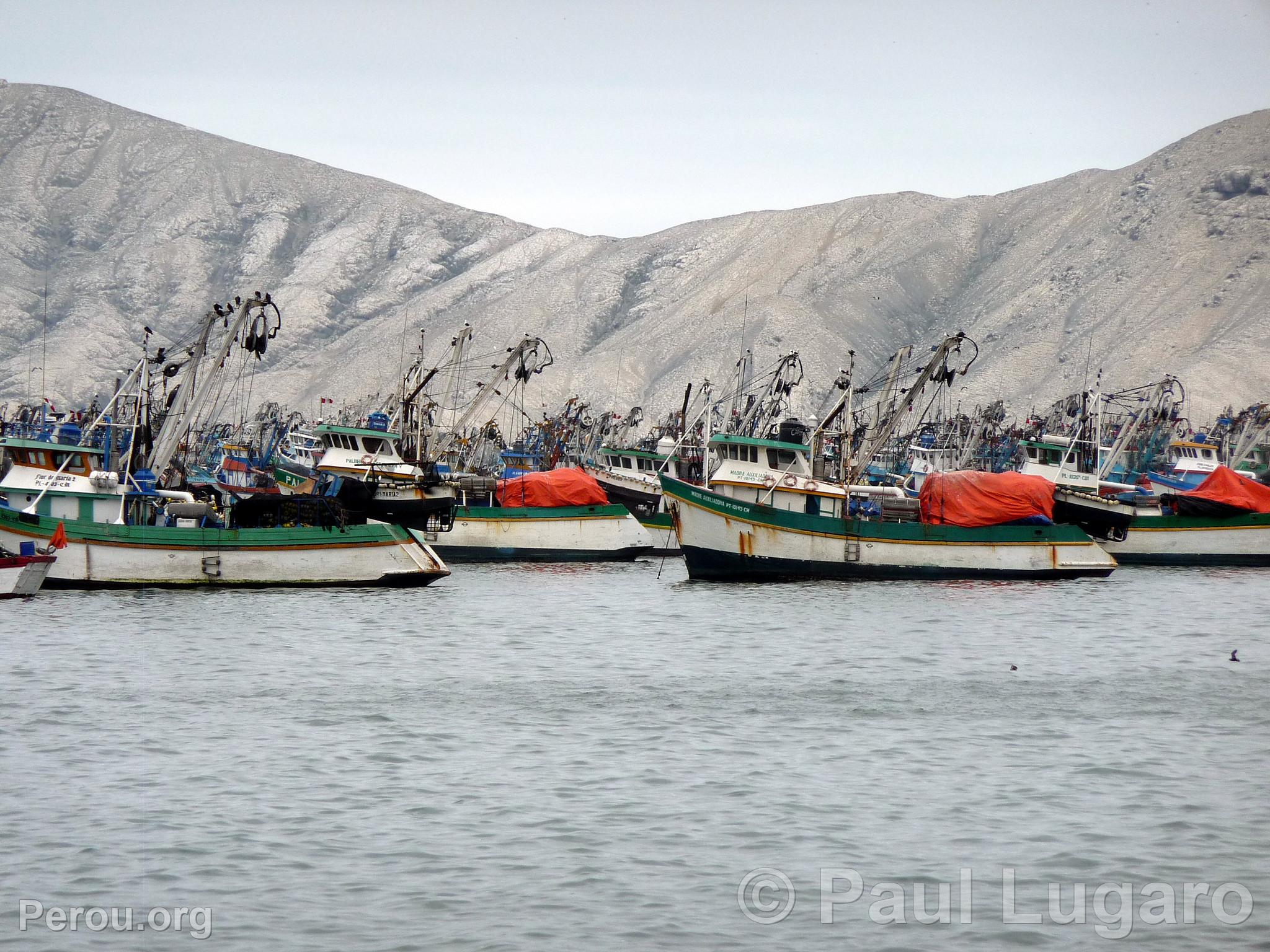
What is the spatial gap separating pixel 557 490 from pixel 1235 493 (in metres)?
29.1

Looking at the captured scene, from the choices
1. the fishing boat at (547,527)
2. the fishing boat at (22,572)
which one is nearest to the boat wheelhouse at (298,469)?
the fishing boat at (547,527)

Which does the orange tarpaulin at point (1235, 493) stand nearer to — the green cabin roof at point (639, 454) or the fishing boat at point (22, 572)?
the green cabin roof at point (639, 454)

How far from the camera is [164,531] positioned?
1729 inches

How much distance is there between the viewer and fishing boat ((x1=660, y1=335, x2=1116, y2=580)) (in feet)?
170

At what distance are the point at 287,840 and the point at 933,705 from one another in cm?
1459

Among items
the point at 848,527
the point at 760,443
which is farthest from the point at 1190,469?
the point at 848,527

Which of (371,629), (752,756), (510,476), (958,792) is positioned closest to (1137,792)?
(958,792)

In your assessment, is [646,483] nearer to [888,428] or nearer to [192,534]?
[888,428]

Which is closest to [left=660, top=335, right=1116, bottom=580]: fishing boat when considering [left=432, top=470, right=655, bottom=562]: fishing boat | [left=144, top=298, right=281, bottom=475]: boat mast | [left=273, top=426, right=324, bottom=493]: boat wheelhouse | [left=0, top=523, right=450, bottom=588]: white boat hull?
[left=432, top=470, right=655, bottom=562]: fishing boat

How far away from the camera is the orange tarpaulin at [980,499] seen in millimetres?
54344

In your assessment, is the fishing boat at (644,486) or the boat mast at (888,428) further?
the fishing boat at (644,486)

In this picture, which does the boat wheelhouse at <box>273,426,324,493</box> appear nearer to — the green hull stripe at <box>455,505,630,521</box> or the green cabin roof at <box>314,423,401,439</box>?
the green cabin roof at <box>314,423,401,439</box>

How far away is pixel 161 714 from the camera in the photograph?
26.6 metres

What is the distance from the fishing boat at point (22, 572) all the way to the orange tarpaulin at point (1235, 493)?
47089mm
